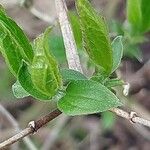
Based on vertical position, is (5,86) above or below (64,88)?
below

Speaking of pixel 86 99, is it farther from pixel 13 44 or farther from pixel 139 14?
pixel 139 14

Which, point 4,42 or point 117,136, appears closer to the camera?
point 4,42

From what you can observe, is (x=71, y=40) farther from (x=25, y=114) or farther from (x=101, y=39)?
(x=25, y=114)

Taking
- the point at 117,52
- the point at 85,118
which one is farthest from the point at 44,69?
the point at 85,118

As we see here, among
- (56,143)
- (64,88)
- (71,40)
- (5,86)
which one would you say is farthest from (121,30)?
(56,143)

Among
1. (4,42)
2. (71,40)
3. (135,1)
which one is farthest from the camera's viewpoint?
(135,1)

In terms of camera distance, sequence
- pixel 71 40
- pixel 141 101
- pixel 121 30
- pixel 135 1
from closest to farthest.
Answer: pixel 71 40 → pixel 135 1 → pixel 121 30 → pixel 141 101
